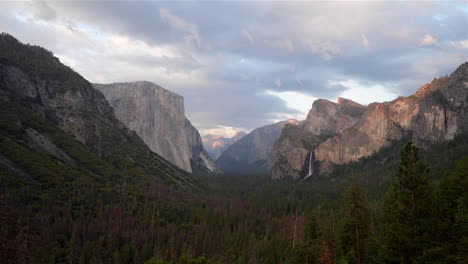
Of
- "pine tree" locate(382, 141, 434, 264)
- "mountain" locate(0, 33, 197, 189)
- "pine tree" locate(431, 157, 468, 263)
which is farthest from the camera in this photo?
"mountain" locate(0, 33, 197, 189)

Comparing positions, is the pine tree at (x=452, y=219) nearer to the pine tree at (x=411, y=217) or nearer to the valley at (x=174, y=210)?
the valley at (x=174, y=210)

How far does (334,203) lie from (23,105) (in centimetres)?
17470

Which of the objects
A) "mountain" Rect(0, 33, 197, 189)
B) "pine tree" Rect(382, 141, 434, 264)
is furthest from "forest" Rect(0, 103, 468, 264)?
"mountain" Rect(0, 33, 197, 189)

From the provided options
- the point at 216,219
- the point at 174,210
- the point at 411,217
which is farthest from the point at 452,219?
the point at 174,210

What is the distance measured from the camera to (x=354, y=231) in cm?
3719

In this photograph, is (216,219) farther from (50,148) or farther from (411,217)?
(411,217)

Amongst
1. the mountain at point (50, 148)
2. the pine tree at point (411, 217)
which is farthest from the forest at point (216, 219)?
the mountain at point (50, 148)

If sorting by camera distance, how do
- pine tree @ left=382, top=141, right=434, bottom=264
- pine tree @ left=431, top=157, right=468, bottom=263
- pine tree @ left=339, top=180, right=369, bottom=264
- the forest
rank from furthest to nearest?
pine tree @ left=339, top=180, right=369, bottom=264, the forest, pine tree @ left=382, top=141, right=434, bottom=264, pine tree @ left=431, top=157, right=468, bottom=263

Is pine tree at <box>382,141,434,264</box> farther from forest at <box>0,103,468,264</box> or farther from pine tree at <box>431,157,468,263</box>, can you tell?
pine tree at <box>431,157,468,263</box>

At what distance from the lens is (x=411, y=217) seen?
2961 cm

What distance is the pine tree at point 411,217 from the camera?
29297 mm

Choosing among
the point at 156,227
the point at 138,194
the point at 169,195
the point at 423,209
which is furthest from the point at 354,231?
the point at 169,195

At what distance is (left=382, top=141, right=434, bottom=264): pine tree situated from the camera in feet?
96.1

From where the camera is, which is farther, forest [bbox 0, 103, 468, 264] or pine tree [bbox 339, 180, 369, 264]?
pine tree [bbox 339, 180, 369, 264]
